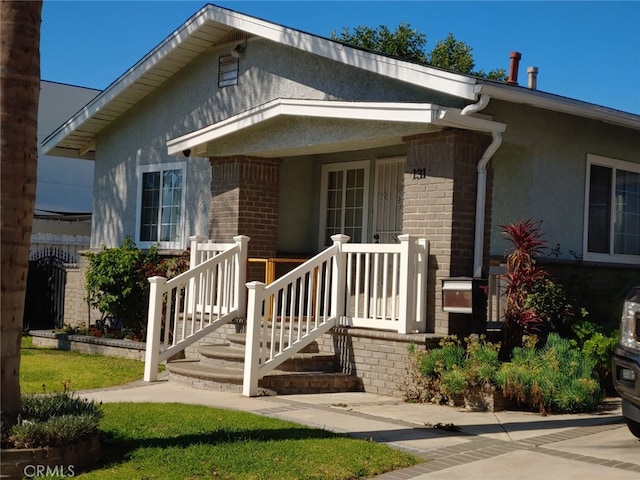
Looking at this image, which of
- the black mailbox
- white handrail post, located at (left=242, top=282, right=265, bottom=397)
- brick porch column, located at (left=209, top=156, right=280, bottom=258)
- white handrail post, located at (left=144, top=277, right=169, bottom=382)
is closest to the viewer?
the black mailbox

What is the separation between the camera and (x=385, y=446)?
6973 millimetres

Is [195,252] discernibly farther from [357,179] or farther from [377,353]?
[377,353]

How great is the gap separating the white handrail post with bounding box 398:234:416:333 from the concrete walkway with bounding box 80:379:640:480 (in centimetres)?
95

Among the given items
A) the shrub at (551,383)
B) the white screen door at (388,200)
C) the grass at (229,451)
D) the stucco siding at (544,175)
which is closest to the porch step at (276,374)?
the grass at (229,451)

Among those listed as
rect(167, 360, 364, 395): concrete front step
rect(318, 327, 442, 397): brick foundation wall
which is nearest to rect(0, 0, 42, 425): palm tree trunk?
rect(167, 360, 364, 395): concrete front step

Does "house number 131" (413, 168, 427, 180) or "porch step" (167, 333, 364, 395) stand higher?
"house number 131" (413, 168, 427, 180)

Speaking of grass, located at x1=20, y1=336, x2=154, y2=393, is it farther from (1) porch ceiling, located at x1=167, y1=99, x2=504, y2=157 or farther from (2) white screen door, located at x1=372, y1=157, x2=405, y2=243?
(2) white screen door, located at x1=372, y1=157, x2=405, y2=243

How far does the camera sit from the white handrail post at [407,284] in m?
9.99

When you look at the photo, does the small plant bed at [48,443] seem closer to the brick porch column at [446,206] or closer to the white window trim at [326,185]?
the brick porch column at [446,206]

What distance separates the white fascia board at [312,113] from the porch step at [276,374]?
312 centimetres

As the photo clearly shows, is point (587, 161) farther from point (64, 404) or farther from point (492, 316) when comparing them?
point (64, 404)

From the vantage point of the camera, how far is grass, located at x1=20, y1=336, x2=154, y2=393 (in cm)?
1068

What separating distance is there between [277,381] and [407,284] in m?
1.99

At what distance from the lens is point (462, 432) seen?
7.81m
